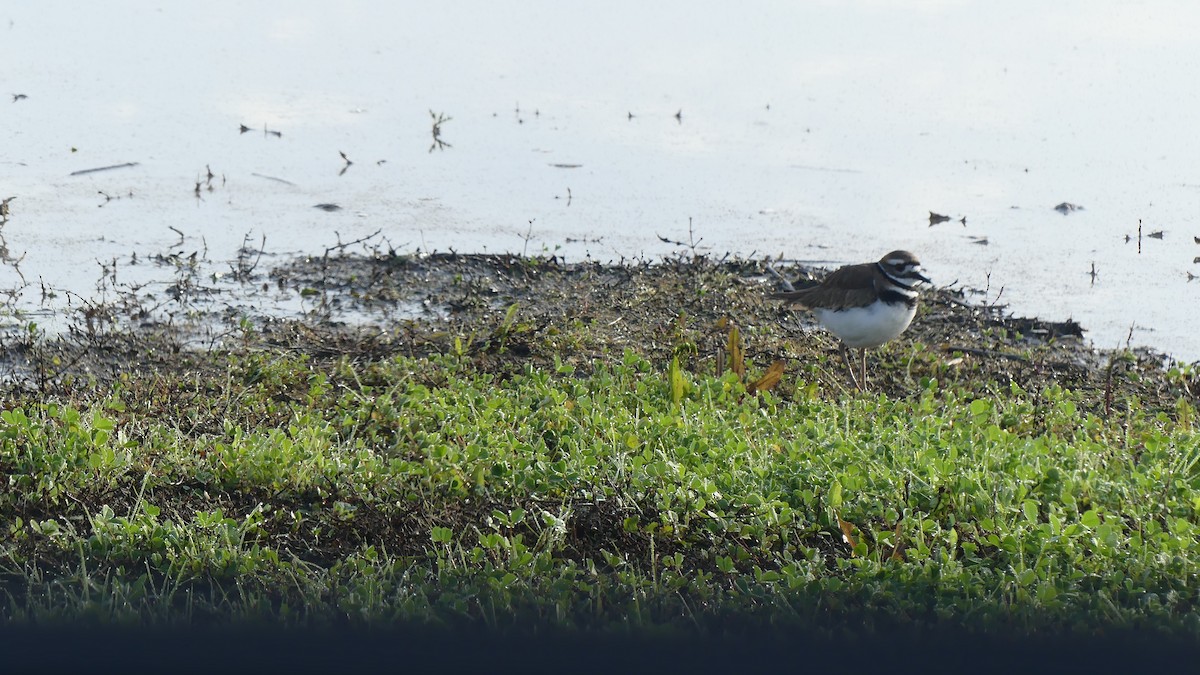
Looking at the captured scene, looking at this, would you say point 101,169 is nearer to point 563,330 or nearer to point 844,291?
point 563,330

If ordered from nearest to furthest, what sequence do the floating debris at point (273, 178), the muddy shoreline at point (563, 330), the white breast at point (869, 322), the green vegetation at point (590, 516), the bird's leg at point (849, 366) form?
1. the green vegetation at point (590, 516)
2. the white breast at point (869, 322)
3. the bird's leg at point (849, 366)
4. the muddy shoreline at point (563, 330)
5. the floating debris at point (273, 178)

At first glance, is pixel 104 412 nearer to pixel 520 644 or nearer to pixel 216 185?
pixel 520 644

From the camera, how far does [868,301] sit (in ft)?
23.5

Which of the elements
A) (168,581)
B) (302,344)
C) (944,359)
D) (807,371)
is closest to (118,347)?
(302,344)

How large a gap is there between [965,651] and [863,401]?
2.33 m

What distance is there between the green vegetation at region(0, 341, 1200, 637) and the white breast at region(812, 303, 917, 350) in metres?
0.64

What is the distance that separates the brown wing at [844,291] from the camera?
7.21 metres

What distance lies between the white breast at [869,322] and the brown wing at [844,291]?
0.15ft

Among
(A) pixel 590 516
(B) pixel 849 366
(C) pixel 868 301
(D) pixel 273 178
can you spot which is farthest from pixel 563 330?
(D) pixel 273 178

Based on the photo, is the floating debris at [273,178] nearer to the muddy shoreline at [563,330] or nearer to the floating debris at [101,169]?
the floating debris at [101,169]

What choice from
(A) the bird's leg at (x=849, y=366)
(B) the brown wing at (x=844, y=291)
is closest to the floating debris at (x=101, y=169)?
(B) the brown wing at (x=844, y=291)

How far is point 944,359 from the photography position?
780cm

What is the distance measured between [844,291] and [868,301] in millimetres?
200

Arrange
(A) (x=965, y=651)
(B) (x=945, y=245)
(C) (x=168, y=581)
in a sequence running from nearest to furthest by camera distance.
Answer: (A) (x=965, y=651) < (C) (x=168, y=581) < (B) (x=945, y=245)
